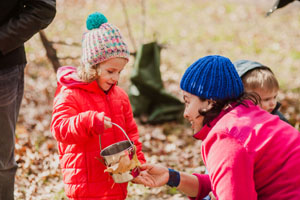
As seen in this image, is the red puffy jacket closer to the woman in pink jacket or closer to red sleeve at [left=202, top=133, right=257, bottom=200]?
the woman in pink jacket

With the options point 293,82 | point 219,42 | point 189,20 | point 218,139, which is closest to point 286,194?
point 218,139

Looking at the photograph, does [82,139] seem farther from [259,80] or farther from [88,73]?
[259,80]

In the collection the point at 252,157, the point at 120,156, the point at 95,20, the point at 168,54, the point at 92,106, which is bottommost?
the point at 120,156

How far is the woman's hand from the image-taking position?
2619 millimetres

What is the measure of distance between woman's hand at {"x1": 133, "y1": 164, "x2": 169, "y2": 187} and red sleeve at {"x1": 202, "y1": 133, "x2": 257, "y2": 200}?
2.08 ft

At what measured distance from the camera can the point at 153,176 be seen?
2.71 meters

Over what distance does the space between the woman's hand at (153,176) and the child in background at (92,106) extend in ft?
0.73

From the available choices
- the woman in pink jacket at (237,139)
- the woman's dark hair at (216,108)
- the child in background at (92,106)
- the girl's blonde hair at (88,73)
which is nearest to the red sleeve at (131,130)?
the child in background at (92,106)

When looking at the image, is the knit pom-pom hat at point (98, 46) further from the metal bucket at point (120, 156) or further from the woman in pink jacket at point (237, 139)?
the woman in pink jacket at point (237, 139)

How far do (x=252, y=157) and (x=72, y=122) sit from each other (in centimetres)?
122

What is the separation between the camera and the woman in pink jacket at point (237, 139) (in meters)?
2.08

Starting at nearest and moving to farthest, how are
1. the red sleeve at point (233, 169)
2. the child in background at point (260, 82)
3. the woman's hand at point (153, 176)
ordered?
the red sleeve at point (233, 169)
the woman's hand at point (153, 176)
the child in background at point (260, 82)

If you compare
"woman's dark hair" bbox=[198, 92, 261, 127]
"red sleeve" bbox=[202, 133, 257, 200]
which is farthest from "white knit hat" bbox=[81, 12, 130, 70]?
"red sleeve" bbox=[202, 133, 257, 200]

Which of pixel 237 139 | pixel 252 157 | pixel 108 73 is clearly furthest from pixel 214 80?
pixel 108 73
